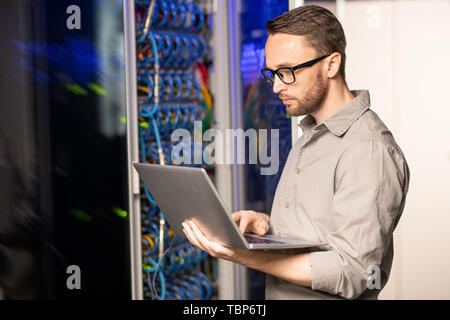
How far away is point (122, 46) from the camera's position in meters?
2.76

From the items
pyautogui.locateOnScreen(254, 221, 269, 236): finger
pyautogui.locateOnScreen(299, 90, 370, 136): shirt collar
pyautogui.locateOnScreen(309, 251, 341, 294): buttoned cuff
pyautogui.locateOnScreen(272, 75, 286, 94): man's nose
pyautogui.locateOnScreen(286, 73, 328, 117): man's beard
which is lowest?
pyautogui.locateOnScreen(309, 251, 341, 294): buttoned cuff

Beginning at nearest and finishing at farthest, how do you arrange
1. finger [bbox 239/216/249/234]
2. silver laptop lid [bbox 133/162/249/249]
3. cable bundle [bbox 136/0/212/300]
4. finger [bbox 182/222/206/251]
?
1. silver laptop lid [bbox 133/162/249/249]
2. finger [bbox 182/222/206/251]
3. finger [bbox 239/216/249/234]
4. cable bundle [bbox 136/0/212/300]

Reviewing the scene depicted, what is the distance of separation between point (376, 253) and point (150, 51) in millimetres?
1884

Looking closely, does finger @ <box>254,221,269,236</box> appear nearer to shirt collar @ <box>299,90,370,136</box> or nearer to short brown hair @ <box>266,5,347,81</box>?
shirt collar @ <box>299,90,370,136</box>

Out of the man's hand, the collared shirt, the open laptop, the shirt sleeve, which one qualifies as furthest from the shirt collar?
the man's hand

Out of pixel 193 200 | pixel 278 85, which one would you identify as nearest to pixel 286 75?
pixel 278 85

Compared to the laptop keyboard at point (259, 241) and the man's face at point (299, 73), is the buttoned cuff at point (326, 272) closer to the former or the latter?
the laptop keyboard at point (259, 241)

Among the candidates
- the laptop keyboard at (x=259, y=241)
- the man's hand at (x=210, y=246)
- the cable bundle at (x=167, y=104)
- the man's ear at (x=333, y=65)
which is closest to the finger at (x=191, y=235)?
the man's hand at (x=210, y=246)

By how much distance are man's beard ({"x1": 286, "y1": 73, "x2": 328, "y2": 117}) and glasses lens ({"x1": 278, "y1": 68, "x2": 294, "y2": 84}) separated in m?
0.07

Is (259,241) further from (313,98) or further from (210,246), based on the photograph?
(313,98)

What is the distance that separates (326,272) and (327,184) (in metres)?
0.26

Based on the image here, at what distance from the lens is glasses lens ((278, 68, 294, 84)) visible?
1.81m

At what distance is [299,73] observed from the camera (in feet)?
5.88

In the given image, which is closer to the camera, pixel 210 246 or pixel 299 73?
pixel 210 246
